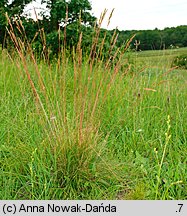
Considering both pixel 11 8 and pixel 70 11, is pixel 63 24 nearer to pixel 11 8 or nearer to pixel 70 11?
pixel 70 11

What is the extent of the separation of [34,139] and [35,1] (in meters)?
7.46

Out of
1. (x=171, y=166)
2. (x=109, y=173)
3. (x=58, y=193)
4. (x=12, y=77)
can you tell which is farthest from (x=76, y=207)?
(x=12, y=77)

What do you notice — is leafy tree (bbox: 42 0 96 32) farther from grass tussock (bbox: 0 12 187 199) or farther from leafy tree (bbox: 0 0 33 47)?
grass tussock (bbox: 0 12 187 199)

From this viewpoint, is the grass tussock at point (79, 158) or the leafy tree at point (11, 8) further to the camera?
the leafy tree at point (11, 8)

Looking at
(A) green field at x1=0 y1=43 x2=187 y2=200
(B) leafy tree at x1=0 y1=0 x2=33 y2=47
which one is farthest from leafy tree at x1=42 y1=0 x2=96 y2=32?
(A) green field at x1=0 y1=43 x2=187 y2=200

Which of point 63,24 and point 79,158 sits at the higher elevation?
point 63,24

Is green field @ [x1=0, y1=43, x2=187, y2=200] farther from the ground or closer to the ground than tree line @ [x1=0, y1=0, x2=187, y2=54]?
closer to the ground

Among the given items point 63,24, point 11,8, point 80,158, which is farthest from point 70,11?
point 80,158

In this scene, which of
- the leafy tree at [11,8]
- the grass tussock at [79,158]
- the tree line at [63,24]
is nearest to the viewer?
the grass tussock at [79,158]

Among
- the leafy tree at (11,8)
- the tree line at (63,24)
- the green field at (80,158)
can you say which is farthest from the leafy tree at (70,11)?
the green field at (80,158)

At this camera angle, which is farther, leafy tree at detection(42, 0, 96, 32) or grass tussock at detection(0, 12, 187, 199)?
leafy tree at detection(42, 0, 96, 32)

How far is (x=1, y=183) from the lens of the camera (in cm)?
227

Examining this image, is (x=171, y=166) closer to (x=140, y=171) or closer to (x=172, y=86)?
(x=140, y=171)

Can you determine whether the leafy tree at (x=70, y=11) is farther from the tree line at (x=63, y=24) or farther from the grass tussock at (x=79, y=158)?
the grass tussock at (x=79, y=158)
